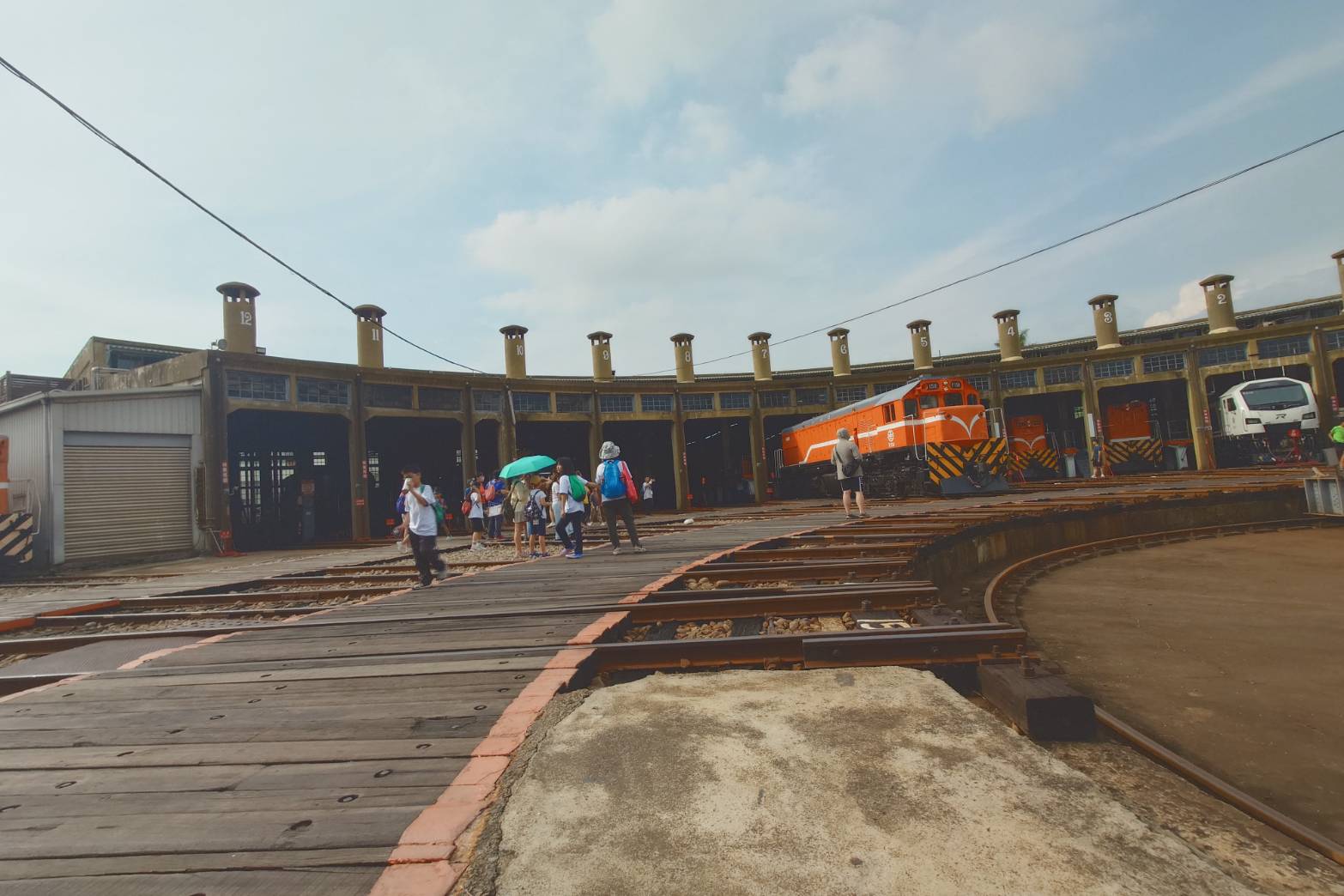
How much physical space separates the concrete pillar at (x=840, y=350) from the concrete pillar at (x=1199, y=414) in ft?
39.0

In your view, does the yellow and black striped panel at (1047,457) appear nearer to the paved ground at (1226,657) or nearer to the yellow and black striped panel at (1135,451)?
the yellow and black striped panel at (1135,451)

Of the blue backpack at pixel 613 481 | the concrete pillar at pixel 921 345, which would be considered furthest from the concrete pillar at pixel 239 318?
the concrete pillar at pixel 921 345

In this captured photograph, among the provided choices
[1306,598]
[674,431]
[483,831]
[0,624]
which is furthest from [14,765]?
[674,431]

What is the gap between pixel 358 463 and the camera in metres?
17.2

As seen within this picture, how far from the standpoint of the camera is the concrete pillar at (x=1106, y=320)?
2428cm

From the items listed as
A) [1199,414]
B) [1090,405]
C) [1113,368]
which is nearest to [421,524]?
[1090,405]

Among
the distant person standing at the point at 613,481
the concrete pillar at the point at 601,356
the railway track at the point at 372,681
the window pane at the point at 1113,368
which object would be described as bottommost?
the railway track at the point at 372,681

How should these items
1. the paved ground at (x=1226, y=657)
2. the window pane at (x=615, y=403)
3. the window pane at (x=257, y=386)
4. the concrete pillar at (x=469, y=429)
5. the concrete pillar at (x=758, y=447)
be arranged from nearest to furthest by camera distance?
1. the paved ground at (x=1226, y=657)
2. the window pane at (x=257, y=386)
3. the concrete pillar at (x=469, y=429)
4. the window pane at (x=615, y=403)
5. the concrete pillar at (x=758, y=447)

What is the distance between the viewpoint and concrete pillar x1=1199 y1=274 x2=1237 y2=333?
22536 mm

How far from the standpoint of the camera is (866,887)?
4.78 feet

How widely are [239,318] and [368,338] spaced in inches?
133

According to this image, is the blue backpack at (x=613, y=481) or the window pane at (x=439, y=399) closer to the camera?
the blue backpack at (x=613, y=481)

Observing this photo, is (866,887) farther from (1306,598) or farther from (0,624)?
(0,624)

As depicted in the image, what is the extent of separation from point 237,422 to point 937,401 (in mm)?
20331
